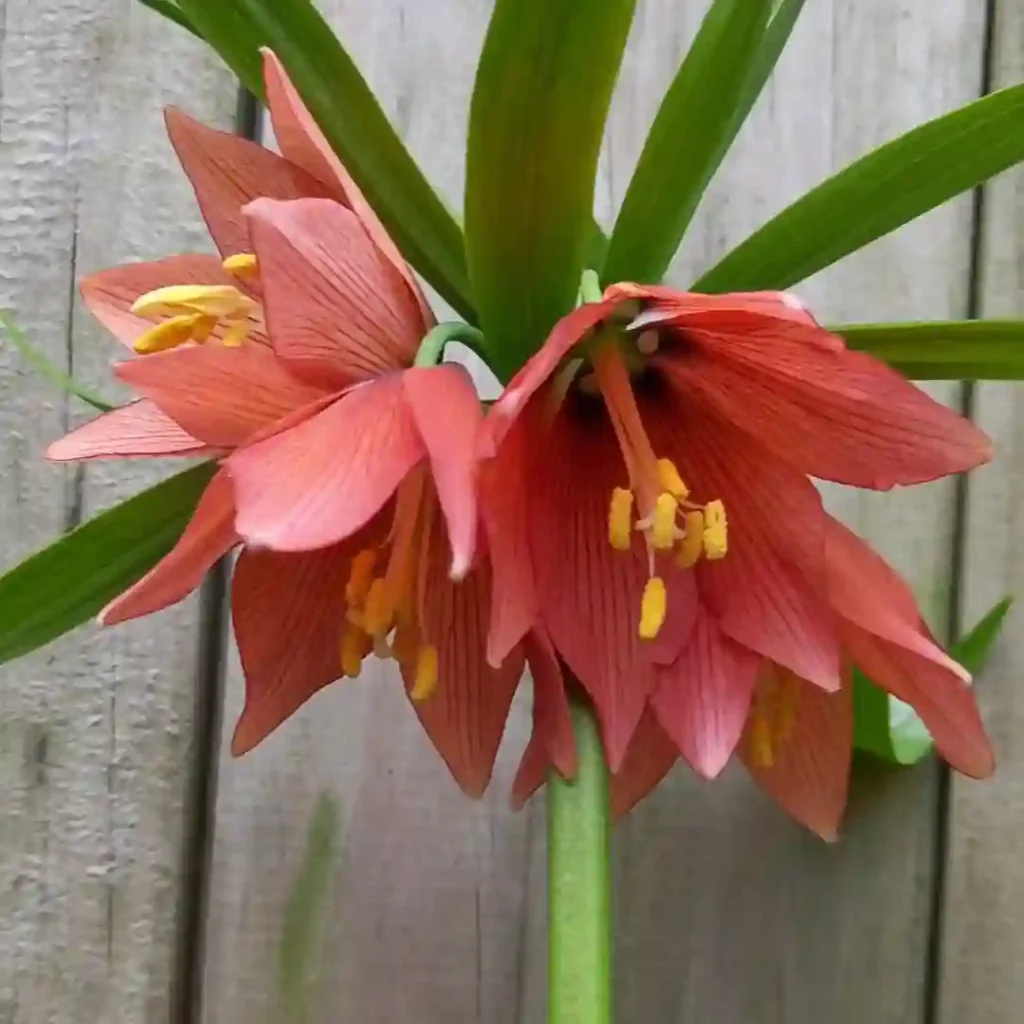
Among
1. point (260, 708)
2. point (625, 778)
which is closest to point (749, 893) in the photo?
point (625, 778)

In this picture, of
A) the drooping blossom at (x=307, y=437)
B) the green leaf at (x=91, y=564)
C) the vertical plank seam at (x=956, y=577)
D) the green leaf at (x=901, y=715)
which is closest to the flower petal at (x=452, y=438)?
the drooping blossom at (x=307, y=437)

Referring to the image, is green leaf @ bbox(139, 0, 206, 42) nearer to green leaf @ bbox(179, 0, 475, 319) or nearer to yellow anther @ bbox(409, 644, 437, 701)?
green leaf @ bbox(179, 0, 475, 319)

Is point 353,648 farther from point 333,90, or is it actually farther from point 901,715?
point 901,715

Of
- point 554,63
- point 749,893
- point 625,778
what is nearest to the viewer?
point 554,63

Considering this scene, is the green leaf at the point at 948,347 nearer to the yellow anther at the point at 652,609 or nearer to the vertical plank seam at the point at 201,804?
the yellow anther at the point at 652,609

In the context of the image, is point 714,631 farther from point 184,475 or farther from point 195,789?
point 195,789

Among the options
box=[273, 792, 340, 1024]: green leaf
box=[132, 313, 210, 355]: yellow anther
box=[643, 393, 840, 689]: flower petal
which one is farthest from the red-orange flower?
box=[273, 792, 340, 1024]: green leaf
